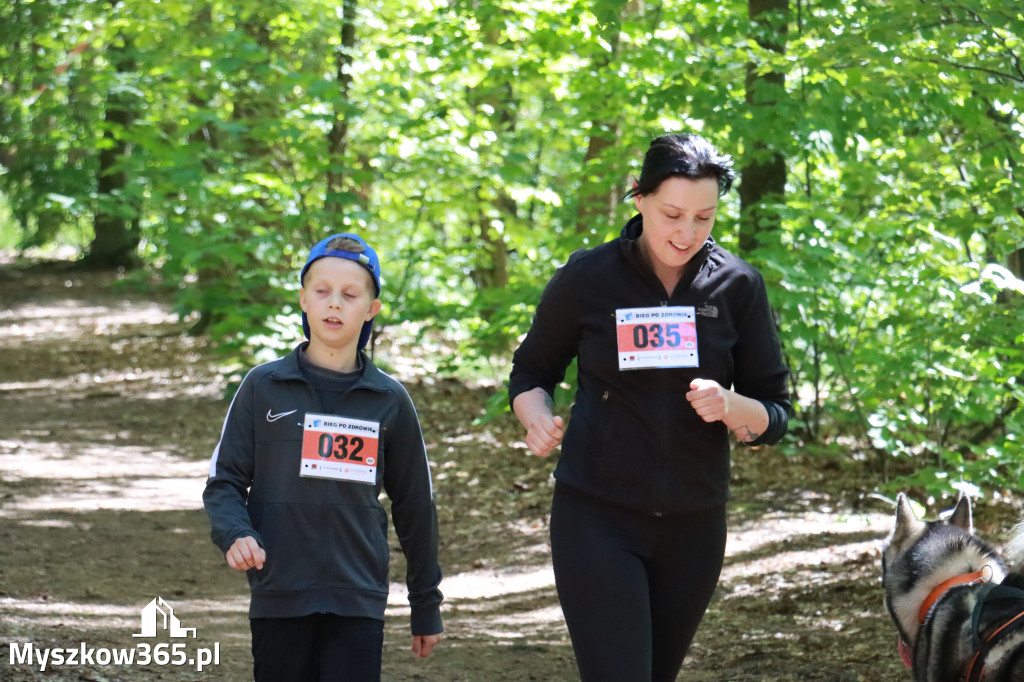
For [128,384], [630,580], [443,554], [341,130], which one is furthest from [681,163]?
[128,384]

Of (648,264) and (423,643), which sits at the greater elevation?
(648,264)

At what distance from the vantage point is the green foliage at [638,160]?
6059 millimetres

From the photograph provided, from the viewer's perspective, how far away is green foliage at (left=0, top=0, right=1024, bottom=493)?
606cm

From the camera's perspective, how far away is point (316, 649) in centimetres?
297

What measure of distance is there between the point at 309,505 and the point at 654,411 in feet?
3.34

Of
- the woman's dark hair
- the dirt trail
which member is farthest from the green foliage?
the woman's dark hair

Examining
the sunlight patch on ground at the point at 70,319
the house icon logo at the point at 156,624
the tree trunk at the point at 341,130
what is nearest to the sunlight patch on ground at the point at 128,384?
the sunlight patch on ground at the point at 70,319

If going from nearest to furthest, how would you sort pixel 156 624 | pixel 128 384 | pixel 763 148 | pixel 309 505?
pixel 309 505, pixel 156 624, pixel 763 148, pixel 128 384

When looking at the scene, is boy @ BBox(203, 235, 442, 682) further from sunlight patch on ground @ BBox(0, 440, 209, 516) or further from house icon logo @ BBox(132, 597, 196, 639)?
sunlight patch on ground @ BBox(0, 440, 209, 516)

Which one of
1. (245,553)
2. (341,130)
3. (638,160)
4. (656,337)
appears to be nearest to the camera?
(245,553)

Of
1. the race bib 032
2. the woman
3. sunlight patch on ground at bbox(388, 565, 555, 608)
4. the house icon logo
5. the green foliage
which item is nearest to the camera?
the woman

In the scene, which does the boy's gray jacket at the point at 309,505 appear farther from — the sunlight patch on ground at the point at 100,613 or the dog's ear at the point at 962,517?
the sunlight patch on ground at the point at 100,613

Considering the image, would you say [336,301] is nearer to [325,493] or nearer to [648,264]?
[325,493]

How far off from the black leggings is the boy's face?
79 cm
